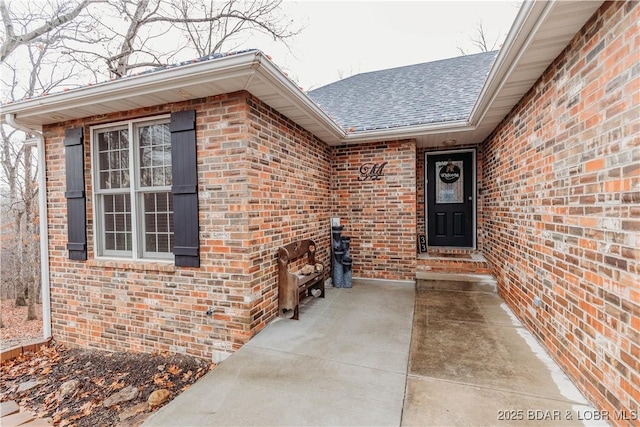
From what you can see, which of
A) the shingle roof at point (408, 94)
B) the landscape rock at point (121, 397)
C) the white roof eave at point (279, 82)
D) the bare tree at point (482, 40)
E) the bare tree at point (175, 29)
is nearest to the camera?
the white roof eave at point (279, 82)

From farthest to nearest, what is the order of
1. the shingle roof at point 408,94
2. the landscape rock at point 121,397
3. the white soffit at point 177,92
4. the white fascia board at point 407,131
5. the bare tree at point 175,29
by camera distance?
the bare tree at point 175,29 → the shingle roof at point 408,94 → the white fascia board at point 407,131 → the landscape rock at point 121,397 → the white soffit at point 177,92

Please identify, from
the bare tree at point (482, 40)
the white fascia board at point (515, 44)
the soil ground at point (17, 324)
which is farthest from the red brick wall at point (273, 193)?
the bare tree at point (482, 40)

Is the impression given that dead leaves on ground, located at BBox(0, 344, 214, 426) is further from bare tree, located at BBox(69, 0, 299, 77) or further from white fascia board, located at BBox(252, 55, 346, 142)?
bare tree, located at BBox(69, 0, 299, 77)

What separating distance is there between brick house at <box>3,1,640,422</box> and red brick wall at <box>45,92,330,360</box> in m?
0.02

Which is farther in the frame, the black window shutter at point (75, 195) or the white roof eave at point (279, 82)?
the black window shutter at point (75, 195)

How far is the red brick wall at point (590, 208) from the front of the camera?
63.3 inches

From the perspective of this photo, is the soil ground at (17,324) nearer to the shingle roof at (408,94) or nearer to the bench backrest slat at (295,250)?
the bench backrest slat at (295,250)

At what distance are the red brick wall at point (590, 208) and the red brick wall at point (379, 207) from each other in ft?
7.08

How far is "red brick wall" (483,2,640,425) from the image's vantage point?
1607 mm

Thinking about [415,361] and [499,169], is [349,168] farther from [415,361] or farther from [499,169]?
[415,361]

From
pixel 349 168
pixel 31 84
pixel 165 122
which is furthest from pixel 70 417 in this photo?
pixel 31 84

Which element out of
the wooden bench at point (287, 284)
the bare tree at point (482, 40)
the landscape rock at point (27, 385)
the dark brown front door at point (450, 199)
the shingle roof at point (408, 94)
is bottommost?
the landscape rock at point (27, 385)

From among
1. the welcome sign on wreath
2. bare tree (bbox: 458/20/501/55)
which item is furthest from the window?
bare tree (bbox: 458/20/501/55)

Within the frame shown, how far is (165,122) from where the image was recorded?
3.37m
